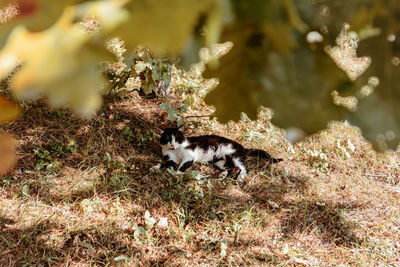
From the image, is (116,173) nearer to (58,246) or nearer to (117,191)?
(117,191)

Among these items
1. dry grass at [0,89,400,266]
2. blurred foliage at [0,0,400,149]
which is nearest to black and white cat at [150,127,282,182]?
dry grass at [0,89,400,266]

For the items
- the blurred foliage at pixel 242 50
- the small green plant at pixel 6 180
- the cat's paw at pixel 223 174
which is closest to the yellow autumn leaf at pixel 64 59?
the blurred foliage at pixel 242 50

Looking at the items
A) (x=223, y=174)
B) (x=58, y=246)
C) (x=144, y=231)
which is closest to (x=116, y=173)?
(x=144, y=231)

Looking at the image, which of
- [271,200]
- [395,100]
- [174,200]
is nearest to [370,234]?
[271,200]

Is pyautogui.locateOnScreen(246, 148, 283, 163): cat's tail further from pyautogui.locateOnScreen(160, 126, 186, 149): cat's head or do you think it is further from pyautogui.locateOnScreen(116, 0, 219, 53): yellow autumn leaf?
pyautogui.locateOnScreen(116, 0, 219, 53): yellow autumn leaf

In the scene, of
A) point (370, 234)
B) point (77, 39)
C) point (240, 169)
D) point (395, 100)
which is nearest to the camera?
point (77, 39)

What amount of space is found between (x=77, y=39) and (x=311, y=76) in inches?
14.4

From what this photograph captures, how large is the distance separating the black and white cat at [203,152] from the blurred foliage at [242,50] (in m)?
2.88

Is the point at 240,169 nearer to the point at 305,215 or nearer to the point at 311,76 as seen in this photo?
the point at 305,215

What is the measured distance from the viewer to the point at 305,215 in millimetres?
3094

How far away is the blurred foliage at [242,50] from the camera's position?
11.4 inches

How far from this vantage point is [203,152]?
3705 millimetres

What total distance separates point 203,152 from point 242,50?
319 centimetres

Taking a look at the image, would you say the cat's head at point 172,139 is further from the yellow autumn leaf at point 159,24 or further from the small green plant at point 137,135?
the yellow autumn leaf at point 159,24
